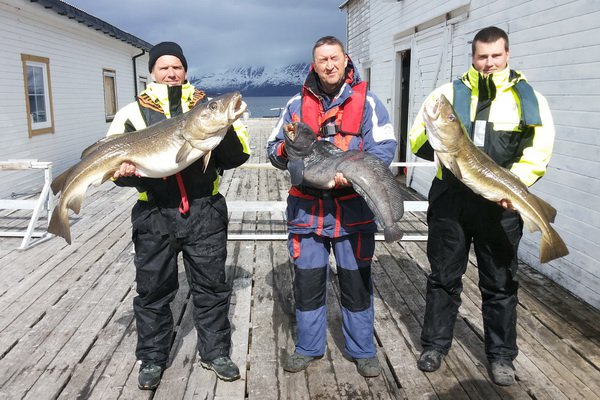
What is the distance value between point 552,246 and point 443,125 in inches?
42.3

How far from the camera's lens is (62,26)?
13.1m

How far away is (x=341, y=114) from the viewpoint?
3.38 metres

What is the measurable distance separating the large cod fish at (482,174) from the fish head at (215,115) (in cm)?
116

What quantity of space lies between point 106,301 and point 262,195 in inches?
220

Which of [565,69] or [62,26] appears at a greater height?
[62,26]

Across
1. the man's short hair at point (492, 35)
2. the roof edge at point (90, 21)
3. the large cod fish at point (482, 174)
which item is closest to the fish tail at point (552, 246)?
the large cod fish at point (482, 174)

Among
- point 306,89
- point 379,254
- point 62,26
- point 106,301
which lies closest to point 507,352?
point 306,89

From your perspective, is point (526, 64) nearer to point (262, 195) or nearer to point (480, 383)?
point (480, 383)

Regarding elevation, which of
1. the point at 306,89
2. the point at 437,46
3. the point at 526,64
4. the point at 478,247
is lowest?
the point at 478,247

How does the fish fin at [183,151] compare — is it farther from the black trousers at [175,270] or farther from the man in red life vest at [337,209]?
the man in red life vest at [337,209]

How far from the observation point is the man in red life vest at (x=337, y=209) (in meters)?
3.34

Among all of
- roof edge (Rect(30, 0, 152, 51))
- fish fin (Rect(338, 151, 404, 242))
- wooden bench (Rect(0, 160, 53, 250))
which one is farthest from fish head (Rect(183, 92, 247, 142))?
roof edge (Rect(30, 0, 152, 51))

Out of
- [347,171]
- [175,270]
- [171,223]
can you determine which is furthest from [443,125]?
[175,270]

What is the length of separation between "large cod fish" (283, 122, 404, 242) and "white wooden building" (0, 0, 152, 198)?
8970 millimetres
